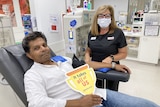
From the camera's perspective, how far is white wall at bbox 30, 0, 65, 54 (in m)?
2.51

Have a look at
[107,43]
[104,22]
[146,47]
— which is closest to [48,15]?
[104,22]

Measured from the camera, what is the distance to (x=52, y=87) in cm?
105

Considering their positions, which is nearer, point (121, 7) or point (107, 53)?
point (107, 53)

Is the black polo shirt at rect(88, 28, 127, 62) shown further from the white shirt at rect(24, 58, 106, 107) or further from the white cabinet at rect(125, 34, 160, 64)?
the white cabinet at rect(125, 34, 160, 64)

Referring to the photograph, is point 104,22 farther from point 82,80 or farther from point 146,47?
point 146,47

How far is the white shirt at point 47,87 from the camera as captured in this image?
880 mm

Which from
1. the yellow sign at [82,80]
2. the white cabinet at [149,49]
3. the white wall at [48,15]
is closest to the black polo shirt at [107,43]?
the yellow sign at [82,80]

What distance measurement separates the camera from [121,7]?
5.16m

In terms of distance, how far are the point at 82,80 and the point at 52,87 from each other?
0.76ft

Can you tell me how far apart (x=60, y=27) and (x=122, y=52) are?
165cm

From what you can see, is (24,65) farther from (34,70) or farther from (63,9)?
(63,9)

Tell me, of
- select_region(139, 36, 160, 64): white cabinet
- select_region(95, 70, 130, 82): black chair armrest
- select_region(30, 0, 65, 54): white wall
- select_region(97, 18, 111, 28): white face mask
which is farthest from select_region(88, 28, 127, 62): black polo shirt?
select_region(139, 36, 160, 64): white cabinet

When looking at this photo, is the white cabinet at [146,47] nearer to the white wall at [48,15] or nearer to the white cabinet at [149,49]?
the white cabinet at [149,49]

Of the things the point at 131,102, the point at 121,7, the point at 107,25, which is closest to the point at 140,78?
the point at 107,25
